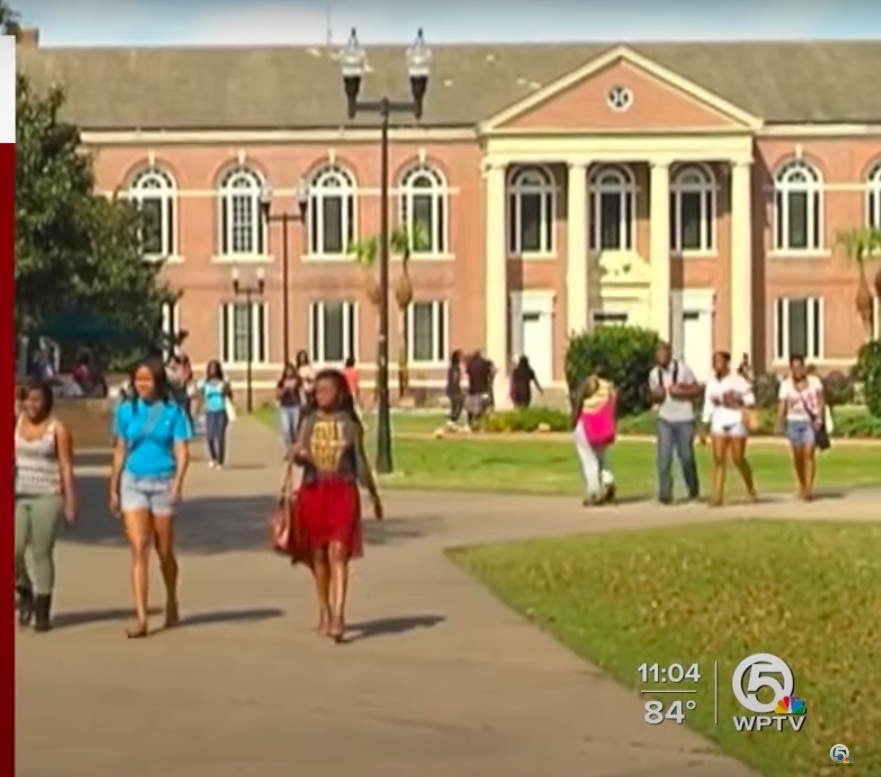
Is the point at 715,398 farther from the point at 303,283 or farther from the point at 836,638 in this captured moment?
the point at 303,283

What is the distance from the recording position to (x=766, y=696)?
10250mm

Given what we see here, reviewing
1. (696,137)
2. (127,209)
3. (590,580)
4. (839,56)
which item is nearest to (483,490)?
(590,580)

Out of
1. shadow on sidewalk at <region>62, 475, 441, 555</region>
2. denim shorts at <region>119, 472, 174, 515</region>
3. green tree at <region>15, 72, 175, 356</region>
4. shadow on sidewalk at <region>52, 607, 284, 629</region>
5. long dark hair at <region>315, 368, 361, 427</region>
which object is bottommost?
shadow on sidewalk at <region>62, 475, 441, 555</region>

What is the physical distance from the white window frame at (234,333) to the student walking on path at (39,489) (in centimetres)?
5960

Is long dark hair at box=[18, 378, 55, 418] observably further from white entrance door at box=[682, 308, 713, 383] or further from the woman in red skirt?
white entrance door at box=[682, 308, 713, 383]

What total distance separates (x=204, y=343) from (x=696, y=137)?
53.2 ft

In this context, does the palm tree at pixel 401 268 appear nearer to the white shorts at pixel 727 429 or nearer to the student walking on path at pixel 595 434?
the student walking on path at pixel 595 434

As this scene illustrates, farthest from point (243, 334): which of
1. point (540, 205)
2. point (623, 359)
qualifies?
point (623, 359)

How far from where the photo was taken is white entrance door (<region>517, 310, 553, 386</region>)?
73.4 m

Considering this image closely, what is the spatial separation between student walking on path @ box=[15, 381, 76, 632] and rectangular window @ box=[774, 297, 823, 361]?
61.0 m

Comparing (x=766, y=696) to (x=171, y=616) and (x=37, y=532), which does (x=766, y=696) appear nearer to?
(x=171, y=616)

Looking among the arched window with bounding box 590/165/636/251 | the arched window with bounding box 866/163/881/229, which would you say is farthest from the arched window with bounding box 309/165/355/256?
the arched window with bounding box 866/163/881/229

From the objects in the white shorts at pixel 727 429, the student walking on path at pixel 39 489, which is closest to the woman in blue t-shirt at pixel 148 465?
the student walking on path at pixel 39 489

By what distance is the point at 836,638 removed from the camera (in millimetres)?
12789
